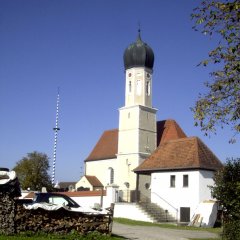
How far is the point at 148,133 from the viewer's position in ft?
189

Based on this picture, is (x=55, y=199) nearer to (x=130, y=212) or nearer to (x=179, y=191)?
(x=130, y=212)

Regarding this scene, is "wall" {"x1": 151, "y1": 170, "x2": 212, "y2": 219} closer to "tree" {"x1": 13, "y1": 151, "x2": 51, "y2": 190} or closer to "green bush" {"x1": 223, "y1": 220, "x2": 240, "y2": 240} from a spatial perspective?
"green bush" {"x1": 223, "y1": 220, "x2": 240, "y2": 240}

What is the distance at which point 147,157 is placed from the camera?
55.0 meters

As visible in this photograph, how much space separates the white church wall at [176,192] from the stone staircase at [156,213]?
607 millimetres

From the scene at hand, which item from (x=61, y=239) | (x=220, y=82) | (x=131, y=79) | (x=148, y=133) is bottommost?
(x=61, y=239)

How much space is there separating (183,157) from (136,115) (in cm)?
1878

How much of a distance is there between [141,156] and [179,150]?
15.2 meters

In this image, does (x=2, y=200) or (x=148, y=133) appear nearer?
(x=2, y=200)

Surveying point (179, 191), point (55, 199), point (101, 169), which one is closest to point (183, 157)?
point (179, 191)

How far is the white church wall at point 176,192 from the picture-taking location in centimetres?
3700

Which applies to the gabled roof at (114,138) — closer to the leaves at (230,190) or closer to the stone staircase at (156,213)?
the stone staircase at (156,213)

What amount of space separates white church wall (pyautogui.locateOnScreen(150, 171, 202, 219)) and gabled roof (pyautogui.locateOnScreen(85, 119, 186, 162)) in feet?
57.7

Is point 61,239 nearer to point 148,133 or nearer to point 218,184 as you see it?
point 218,184

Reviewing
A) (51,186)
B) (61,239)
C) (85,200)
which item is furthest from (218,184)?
(51,186)
